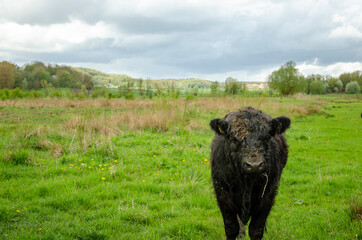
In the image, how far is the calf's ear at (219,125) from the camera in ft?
12.9

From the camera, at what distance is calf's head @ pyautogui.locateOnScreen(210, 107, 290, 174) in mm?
3285

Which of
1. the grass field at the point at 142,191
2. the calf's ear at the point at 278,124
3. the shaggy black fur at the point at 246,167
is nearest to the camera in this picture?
the shaggy black fur at the point at 246,167

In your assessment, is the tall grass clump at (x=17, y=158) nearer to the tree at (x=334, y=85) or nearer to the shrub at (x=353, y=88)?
the shrub at (x=353, y=88)

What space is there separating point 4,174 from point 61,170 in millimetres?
1412

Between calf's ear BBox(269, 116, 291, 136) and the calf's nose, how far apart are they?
2.76 ft

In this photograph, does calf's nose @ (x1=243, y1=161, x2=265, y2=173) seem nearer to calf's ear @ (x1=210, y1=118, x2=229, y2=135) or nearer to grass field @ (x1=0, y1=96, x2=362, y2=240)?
calf's ear @ (x1=210, y1=118, x2=229, y2=135)

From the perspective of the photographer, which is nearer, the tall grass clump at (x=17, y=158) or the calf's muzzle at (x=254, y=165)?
the calf's muzzle at (x=254, y=165)

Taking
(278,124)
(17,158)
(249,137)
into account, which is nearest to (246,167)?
(249,137)

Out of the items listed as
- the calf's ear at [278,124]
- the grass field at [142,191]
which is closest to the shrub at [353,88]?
the grass field at [142,191]

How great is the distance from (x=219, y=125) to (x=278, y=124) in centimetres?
89

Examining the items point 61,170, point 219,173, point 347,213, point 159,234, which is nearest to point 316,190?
point 347,213

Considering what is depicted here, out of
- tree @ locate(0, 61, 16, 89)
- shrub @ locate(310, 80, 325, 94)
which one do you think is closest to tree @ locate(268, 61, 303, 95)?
shrub @ locate(310, 80, 325, 94)

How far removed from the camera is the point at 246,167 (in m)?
3.27

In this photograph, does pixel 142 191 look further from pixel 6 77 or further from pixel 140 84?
pixel 6 77
